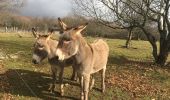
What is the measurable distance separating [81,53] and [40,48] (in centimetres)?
162

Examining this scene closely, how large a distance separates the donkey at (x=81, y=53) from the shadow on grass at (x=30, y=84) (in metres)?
1.37

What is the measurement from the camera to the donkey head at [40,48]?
35.9ft

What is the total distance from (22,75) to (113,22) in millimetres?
8179

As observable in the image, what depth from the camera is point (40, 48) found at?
11070 millimetres

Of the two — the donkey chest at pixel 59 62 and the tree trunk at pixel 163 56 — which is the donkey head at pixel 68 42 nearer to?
the donkey chest at pixel 59 62

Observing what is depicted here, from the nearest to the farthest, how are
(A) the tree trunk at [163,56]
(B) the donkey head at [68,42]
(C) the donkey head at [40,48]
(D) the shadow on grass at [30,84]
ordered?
(B) the donkey head at [68,42], (C) the donkey head at [40,48], (D) the shadow on grass at [30,84], (A) the tree trunk at [163,56]

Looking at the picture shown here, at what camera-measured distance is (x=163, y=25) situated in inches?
758

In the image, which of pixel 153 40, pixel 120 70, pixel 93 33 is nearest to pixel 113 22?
pixel 153 40

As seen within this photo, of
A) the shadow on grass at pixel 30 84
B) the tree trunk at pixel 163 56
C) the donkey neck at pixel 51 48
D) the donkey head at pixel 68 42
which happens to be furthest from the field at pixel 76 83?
the donkey head at pixel 68 42

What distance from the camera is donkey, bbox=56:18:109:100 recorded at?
9438 mm

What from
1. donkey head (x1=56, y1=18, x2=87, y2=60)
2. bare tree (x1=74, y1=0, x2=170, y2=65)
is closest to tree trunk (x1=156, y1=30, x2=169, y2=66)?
bare tree (x1=74, y1=0, x2=170, y2=65)

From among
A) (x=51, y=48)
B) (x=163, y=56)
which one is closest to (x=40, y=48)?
(x=51, y=48)

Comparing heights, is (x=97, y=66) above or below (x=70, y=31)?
below

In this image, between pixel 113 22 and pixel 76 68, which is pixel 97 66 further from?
pixel 113 22
